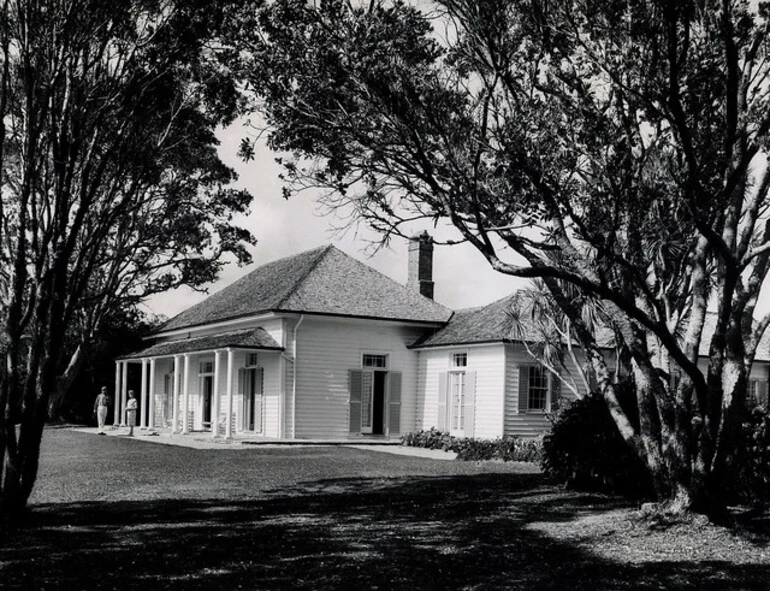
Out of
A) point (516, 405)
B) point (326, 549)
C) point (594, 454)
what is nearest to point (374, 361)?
point (516, 405)

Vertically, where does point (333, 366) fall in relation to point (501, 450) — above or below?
above

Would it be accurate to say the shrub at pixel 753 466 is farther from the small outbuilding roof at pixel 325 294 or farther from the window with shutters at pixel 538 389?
the small outbuilding roof at pixel 325 294

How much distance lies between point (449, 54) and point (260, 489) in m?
7.35

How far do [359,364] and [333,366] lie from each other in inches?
34.8

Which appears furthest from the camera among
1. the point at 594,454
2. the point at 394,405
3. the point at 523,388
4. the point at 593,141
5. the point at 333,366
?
the point at 394,405

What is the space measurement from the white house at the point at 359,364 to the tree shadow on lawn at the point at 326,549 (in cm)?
1270

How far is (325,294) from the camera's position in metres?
28.4

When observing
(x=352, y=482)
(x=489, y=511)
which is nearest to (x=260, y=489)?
(x=352, y=482)

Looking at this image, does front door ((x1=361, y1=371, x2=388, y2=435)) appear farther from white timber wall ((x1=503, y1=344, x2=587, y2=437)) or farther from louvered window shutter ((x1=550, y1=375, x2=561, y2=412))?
louvered window shutter ((x1=550, y1=375, x2=561, y2=412))

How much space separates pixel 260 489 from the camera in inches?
548

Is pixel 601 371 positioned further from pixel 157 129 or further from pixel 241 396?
pixel 241 396

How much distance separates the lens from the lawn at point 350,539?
756cm

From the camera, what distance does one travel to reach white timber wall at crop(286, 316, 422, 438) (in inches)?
1070

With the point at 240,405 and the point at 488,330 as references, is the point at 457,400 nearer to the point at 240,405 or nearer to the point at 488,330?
the point at 488,330
